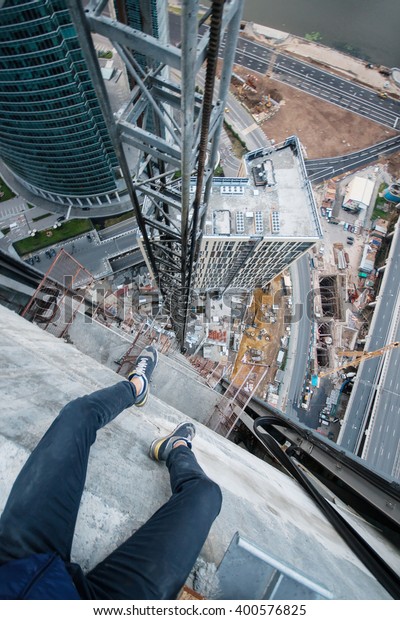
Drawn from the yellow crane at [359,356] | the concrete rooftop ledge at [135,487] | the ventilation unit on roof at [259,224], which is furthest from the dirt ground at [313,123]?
the concrete rooftop ledge at [135,487]

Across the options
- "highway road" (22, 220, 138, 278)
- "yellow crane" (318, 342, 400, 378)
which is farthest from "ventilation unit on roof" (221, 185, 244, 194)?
"yellow crane" (318, 342, 400, 378)

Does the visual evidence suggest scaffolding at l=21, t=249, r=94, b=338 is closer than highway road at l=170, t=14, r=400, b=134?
Yes

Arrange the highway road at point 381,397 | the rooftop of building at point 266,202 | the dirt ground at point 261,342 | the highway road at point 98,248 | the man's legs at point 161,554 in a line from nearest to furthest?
the man's legs at point 161,554 → the rooftop of building at point 266,202 → the highway road at point 381,397 → the dirt ground at point 261,342 → the highway road at point 98,248

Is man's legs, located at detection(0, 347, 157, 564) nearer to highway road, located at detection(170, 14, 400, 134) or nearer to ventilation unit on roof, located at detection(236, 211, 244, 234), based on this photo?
ventilation unit on roof, located at detection(236, 211, 244, 234)

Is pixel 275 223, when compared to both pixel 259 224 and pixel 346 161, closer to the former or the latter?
pixel 259 224

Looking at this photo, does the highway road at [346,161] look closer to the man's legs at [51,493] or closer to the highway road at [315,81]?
the highway road at [315,81]

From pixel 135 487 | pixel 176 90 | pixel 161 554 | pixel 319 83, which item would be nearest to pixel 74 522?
pixel 161 554
